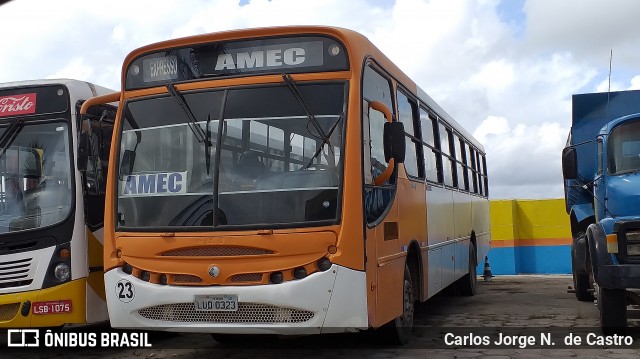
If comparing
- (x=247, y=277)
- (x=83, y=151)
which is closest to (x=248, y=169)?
(x=247, y=277)

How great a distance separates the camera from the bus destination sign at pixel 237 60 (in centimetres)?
671

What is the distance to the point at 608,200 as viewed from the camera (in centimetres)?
891

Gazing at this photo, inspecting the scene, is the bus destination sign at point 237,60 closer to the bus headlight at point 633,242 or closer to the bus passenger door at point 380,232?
the bus passenger door at point 380,232

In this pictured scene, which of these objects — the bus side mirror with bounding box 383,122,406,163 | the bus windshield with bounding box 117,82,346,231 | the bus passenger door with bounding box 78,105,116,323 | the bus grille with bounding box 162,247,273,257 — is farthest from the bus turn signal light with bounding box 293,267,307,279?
the bus passenger door with bounding box 78,105,116,323

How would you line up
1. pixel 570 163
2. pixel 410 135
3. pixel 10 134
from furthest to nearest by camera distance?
1. pixel 570 163
2. pixel 410 135
3. pixel 10 134

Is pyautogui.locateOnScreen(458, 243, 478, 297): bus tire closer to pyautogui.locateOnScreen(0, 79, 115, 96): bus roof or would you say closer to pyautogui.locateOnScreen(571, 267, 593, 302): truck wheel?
pyautogui.locateOnScreen(571, 267, 593, 302): truck wheel

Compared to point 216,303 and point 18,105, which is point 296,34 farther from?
point 18,105

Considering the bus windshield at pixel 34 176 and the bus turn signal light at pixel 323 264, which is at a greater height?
the bus windshield at pixel 34 176

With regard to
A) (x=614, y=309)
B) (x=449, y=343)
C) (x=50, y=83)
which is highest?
(x=50, y=83)

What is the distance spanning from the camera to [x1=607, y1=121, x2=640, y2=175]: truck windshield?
8.87 metres

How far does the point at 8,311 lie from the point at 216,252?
9.29ft

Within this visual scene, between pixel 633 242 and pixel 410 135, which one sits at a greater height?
pixel 410 135

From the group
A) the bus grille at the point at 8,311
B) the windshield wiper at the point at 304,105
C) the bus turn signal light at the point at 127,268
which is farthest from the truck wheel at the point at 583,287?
the bus grille at the point at 8,311

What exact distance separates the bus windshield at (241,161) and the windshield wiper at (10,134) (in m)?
2.11
